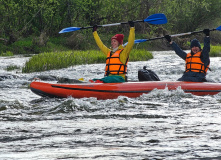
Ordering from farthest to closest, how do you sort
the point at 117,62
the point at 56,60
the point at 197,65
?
the point at 56,60, the point at 197,65, the point at 117,62

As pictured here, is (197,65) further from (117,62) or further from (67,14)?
(67,14)

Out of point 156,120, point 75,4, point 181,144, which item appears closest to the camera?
point 181,144

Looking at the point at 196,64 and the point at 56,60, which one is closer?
the point at 196,64

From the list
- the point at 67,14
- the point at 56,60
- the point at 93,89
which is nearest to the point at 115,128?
the point at 93,89

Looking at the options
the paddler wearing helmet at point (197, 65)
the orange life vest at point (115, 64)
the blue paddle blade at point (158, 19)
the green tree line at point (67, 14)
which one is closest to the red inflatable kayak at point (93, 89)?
the orange life vest at point (115, 64)

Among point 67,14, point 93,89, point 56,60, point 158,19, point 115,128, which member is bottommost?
point 115,128

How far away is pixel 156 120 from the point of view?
4680mm

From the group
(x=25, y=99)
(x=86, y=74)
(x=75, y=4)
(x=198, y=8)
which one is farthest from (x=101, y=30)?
(x=25, y=99)

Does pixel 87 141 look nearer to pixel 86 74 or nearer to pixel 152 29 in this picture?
pixel 86 74

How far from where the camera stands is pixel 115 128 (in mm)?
4211

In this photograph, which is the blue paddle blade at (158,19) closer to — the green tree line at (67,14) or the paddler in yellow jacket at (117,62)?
the paddler in yellow jacket at (117,62)

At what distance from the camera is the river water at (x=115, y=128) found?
3244 mm

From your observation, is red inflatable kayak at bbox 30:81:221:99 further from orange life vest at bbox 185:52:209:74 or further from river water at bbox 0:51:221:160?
orange life vest at bbox 185:52:209:74

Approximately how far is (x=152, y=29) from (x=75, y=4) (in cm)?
465
